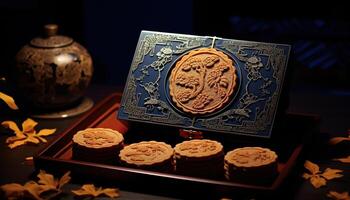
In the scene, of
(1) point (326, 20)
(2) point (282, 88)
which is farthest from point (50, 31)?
(1) point (326, 20)

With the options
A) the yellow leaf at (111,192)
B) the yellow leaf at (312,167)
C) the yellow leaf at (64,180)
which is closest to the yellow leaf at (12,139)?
the yellow leaf at (64,180)

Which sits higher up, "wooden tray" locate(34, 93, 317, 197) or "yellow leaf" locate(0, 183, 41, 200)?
"wooden tray" locate(34, 93, 317, 197)

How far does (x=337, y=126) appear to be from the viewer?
2561 mm

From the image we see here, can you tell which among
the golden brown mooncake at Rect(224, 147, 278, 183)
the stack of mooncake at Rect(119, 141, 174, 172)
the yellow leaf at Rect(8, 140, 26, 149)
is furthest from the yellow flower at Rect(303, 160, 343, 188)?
the yellow leaf at Rect(8, 140, 26, 149)

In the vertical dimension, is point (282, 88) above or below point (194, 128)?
above

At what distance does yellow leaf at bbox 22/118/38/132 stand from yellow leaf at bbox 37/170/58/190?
44cm

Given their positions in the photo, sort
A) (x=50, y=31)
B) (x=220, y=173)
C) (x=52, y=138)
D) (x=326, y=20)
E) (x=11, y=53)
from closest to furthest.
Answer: (x=220, y=173)
(x=52, y=138)
(x=50, y=31)
(x=11, y=53)
(x=326, y=20)

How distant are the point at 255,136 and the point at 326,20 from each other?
187 cm

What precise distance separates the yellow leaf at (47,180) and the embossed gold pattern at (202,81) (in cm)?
49

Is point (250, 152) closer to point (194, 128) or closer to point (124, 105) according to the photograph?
point (194, 128)

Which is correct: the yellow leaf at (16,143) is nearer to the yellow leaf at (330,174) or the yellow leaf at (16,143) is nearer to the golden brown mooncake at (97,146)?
the golden brown mooncake at (97,146)

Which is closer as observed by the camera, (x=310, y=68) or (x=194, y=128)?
(x=194, y=128)

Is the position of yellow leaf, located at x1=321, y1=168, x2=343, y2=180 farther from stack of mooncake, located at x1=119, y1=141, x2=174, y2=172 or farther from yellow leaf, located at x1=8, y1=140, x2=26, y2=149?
yellow leaf, located at x1=8, y1=140, x2=26, y2=149

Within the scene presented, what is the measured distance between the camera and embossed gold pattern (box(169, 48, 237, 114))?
2289mm
